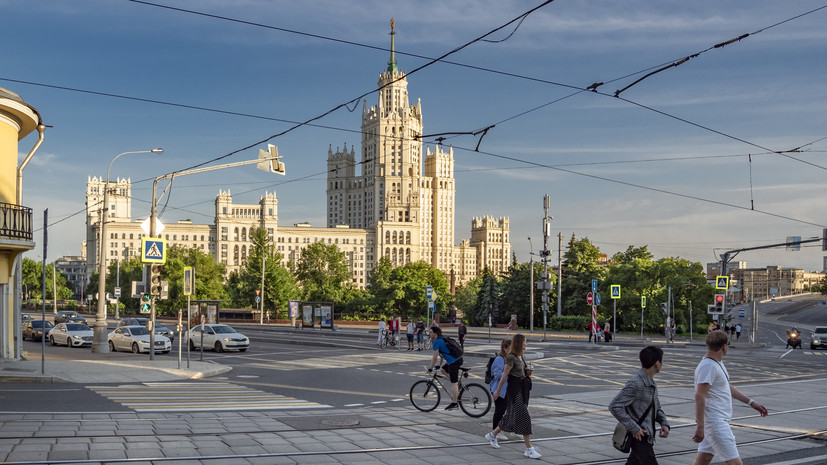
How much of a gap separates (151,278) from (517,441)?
61.6 ft

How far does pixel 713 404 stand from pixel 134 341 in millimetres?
30966

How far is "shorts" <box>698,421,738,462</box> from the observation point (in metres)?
7.16

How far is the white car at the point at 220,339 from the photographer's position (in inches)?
1348

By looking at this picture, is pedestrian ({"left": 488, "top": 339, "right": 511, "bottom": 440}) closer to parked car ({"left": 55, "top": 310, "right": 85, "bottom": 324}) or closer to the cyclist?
the cyclist

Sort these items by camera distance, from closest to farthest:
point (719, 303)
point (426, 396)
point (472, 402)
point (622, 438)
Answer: point (622, 438), point (472, 402), point (426, 396), point (719, 303)

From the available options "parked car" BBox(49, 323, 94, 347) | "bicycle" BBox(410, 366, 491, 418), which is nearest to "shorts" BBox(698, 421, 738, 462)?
"bicycle" BBox(410, 366, 491, 418)

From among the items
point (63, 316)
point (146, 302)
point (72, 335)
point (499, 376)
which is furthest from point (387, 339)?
point (63, 316)

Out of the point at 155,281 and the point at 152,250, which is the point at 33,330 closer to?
the point at 155,281

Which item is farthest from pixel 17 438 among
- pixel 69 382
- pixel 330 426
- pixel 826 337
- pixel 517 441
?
pixel 826 337

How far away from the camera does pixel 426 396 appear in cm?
1494

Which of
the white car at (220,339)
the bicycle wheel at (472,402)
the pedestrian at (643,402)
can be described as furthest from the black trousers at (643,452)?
the white car at (220,339)

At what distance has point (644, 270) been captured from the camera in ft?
212

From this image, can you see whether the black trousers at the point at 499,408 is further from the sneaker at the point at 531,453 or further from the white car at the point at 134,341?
the white car at the point at 134,341

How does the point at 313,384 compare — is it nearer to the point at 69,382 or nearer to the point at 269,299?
the point at 69,382
